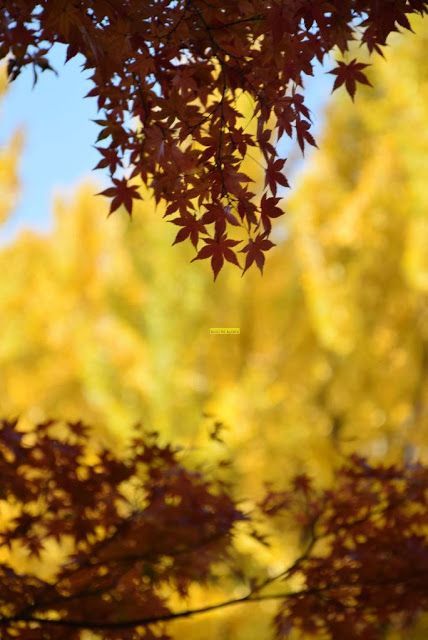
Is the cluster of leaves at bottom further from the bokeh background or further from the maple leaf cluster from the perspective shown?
the bokeh background

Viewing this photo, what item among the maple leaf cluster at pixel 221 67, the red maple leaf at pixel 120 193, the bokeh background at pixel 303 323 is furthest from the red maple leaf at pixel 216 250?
the bokeh background at pixel 303 323

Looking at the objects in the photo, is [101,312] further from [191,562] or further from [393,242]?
[191,562]

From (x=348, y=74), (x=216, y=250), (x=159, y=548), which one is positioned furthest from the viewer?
(x=159, y=548)

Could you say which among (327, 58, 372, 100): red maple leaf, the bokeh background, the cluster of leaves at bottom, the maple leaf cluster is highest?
the bokeh background

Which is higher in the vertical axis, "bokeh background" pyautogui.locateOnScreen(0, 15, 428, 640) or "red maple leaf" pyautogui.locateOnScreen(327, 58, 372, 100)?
"bokeh background" pyautogui.locateOnScreen(0, 15, 428, 640)

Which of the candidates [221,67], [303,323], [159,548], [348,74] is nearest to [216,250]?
[221,67]

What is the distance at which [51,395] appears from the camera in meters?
10.6

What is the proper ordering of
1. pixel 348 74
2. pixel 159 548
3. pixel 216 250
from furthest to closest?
pixel 159 548
pixel 348 74
pixel 216 250

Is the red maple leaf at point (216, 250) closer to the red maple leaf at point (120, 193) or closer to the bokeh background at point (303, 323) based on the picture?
the red maple leaf at point (120, 193)

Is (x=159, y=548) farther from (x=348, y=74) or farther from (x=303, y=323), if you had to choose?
(x=303, y=323)

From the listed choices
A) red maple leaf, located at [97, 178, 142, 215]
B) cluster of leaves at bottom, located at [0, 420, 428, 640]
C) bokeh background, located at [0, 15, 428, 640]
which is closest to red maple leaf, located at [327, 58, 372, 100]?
red maple leaf, located at [97, 178, 142, 215]

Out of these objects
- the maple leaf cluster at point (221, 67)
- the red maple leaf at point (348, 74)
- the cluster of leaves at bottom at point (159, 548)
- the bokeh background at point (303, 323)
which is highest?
the bokeh background at point (303, 323)

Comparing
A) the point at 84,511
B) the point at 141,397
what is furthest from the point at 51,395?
the point at 84,511

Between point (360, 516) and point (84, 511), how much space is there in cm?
Result: 87
